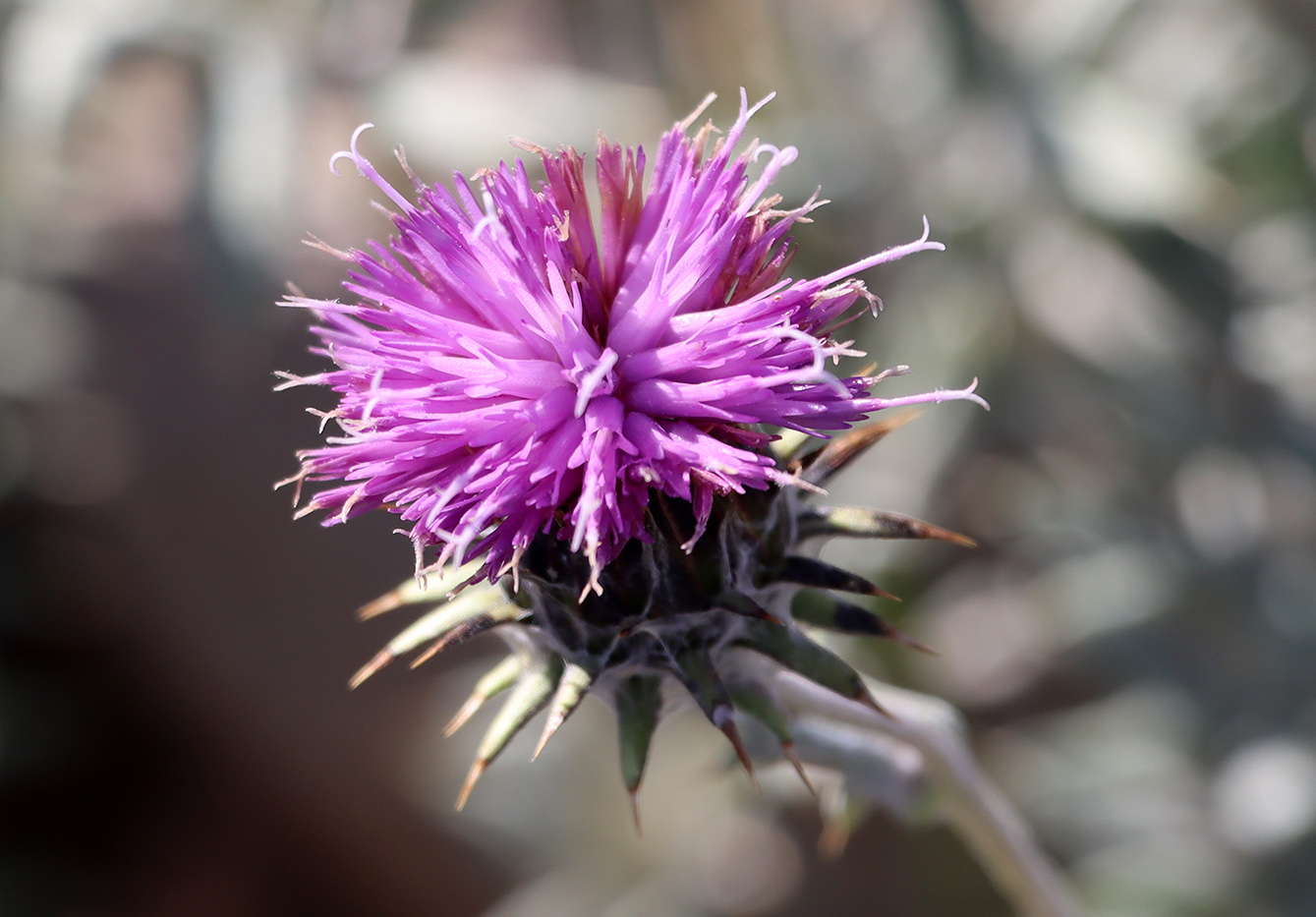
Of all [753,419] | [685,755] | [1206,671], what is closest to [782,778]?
[685,755]

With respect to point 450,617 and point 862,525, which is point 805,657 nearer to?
point 862,525

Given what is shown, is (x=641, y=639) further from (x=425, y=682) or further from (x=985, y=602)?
(x=425, y=682)

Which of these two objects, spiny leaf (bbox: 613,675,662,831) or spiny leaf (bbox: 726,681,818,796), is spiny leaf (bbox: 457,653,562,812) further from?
spiny leaf (bbox: 726,681,818,796)

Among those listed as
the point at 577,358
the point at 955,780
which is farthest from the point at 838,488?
the point at 577,358

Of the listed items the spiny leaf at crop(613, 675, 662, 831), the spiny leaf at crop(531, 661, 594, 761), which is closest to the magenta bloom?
the spiny leaf at crop(531, 661, 594, 761)

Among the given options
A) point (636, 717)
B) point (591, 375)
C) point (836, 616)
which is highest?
point (591, 375)

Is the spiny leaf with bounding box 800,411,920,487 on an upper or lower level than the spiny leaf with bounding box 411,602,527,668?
upper
